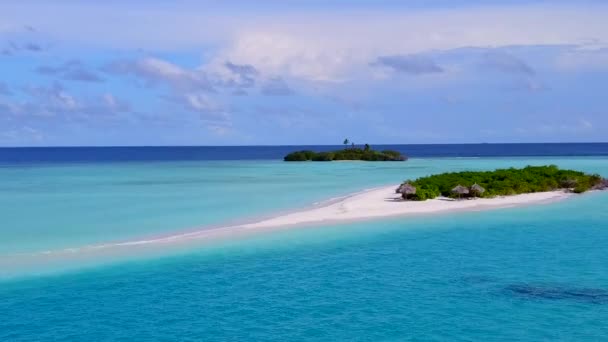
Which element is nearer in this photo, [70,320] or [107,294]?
[70,320]

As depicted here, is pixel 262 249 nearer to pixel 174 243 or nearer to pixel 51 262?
pixel 174 243

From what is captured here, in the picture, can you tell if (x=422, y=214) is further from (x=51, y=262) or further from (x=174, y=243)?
(x=51, y=262)

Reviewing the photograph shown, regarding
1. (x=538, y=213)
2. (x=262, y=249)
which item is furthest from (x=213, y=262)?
(x=538, y=213)

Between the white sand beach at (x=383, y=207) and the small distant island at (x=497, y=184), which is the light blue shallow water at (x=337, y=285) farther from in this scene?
the small distant island at (x=497, y=184)

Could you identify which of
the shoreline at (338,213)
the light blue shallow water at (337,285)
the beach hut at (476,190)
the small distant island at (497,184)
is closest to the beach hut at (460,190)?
the small distant island at (497,184)

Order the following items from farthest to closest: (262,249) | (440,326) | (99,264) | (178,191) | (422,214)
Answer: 1. (178,191)
2. (422,214)
3. (262,249)
4. (99,264)
5. (440,326)

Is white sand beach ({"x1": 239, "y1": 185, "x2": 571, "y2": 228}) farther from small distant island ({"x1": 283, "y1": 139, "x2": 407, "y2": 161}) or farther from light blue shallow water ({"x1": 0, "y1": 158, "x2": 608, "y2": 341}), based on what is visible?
small distant island ({"x1": 283, "y1": 139, "x2": 407, "y2": 161})

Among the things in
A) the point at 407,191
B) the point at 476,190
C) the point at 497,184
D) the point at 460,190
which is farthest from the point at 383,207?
the point at 497,184

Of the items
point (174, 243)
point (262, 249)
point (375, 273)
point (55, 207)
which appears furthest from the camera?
point (55, 207)

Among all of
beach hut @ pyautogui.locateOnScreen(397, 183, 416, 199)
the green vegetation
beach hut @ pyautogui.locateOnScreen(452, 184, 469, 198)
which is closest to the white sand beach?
beach hut @ pyautogui.locateOnScreen(397, 183, 416, 199)
